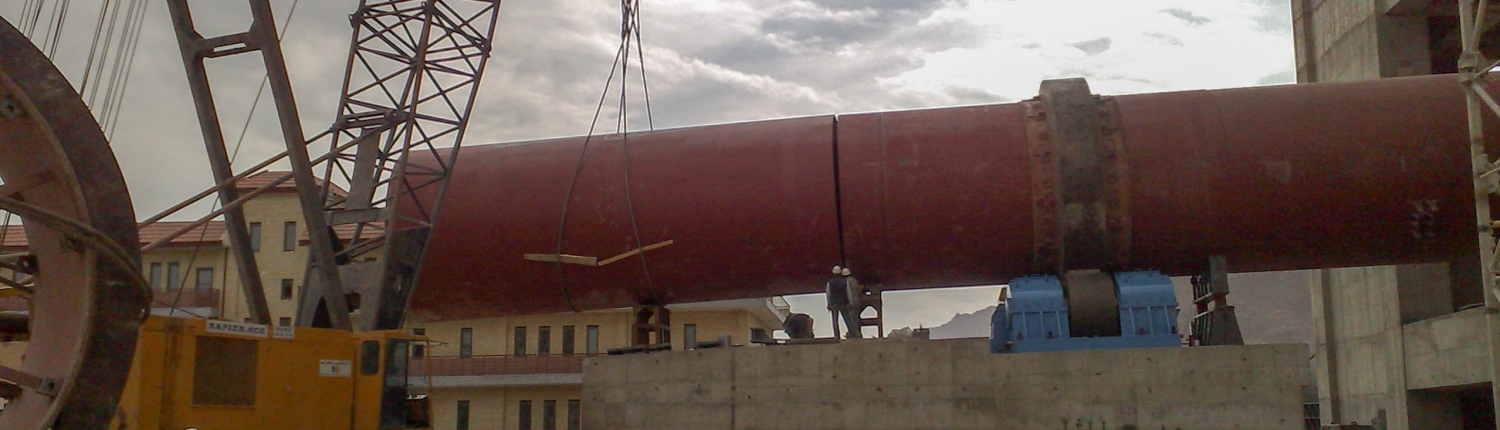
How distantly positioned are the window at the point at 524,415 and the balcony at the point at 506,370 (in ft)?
3.26

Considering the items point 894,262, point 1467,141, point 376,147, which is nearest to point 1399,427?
point 1467,141

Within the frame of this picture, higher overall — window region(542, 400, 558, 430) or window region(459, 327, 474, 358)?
window region(459, 327, 474, 358)

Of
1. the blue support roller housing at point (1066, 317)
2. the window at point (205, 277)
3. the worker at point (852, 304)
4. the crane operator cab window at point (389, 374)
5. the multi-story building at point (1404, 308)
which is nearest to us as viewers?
the crane operator cab window at point (389, 374)

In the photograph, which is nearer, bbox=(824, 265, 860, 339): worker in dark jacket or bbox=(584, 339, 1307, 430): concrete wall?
bbox=(584, 339, 1307, 430): concrete wall

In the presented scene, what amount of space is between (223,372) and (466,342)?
38.1 meters

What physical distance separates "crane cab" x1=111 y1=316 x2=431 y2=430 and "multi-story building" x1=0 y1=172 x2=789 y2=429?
33.7m

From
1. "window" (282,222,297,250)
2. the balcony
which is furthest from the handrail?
"window" (282,222,297,250)

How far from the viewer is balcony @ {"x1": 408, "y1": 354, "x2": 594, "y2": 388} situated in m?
48.8

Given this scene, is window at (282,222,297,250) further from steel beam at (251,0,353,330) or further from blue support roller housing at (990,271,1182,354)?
blue support roller housing at (990,271,1182,354)

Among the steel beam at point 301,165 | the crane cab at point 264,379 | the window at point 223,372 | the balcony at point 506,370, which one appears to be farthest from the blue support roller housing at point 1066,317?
the balcony at point 506,370

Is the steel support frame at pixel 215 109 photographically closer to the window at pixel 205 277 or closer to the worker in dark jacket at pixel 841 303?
the worker in dark jacket at pixel 841 303

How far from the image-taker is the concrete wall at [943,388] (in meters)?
16.4

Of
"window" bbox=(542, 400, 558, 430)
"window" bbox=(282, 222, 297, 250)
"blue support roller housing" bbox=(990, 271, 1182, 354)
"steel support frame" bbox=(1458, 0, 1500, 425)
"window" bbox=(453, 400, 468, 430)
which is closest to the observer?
"steel support frame" bbox=(1458, 0, 1500, 425)

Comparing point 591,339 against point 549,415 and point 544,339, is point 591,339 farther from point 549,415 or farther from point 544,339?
point 549,415
